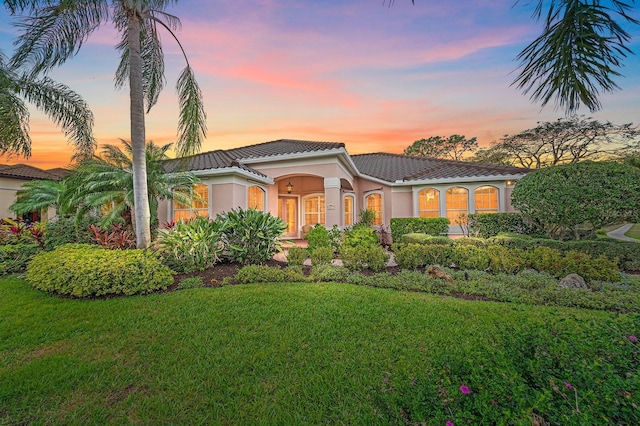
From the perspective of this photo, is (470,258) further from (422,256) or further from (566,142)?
(566,142)

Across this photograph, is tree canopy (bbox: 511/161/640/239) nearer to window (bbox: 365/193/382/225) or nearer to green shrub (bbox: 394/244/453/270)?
→ green shrub (bbox: 394/244/453/270)

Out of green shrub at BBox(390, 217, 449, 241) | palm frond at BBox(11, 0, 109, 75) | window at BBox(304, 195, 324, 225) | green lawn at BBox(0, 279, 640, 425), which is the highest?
palm frond at BBox(11, 0, 109, 75)

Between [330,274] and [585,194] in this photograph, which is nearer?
[330,274]

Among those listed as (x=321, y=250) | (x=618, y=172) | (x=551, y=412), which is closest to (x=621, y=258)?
(x=618, y=172)

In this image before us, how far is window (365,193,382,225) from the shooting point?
1561 centimetres

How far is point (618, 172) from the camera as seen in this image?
26.1 ft

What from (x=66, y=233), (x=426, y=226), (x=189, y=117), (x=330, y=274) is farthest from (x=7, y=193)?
(x=426, y=226)

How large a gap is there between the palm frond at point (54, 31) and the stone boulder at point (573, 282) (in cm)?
1340

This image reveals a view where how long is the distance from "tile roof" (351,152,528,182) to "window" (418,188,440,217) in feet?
2.80

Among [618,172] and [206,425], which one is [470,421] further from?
[618,172]

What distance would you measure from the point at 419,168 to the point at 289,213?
9099 millimetres

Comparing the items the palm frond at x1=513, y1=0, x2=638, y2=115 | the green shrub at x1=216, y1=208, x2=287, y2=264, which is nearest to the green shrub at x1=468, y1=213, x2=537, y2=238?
the green shrub at x1=216, y1=208, x2=287, y2=264

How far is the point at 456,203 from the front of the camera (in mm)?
14133

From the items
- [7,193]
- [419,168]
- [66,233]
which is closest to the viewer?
[66,233]
